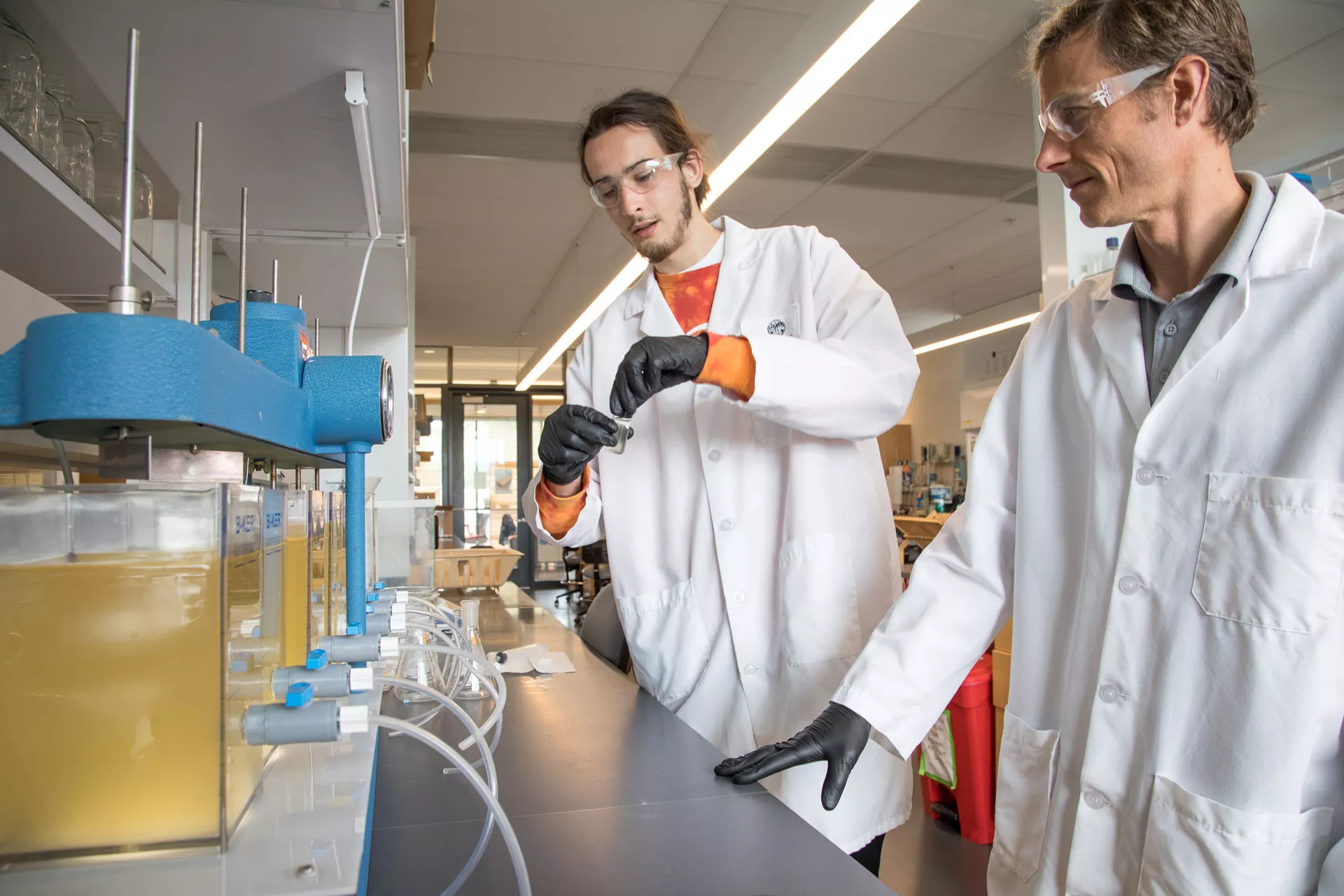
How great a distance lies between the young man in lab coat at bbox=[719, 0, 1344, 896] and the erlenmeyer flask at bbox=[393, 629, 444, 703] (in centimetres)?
67

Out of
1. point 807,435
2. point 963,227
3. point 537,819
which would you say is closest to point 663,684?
point 807,435

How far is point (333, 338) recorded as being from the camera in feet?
9.24

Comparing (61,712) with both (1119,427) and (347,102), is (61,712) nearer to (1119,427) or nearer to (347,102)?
(347,102)

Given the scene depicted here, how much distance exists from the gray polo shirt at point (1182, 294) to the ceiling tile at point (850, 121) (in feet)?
9.80

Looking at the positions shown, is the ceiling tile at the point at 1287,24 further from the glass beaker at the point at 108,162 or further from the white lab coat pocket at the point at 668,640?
the glass beaker at the point at 108,162

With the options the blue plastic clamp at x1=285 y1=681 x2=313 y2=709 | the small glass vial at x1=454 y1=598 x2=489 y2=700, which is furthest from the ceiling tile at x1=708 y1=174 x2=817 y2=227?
the blue plastic clamp at x1=285 y1=681 x2=313 y2=709

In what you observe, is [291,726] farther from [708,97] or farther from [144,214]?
[708,97]

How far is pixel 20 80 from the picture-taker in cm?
115

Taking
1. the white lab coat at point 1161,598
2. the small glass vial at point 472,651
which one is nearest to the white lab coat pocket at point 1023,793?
the white lab coat at point 1161,598

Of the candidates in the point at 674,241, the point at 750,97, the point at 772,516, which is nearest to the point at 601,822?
the point at 772,516

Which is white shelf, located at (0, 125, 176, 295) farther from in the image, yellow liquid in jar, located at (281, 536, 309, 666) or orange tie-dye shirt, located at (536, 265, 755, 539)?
orange tie-dye shirt, located at (536, 265, 755, 539)

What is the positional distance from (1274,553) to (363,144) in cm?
119

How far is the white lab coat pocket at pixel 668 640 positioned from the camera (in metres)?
1.42

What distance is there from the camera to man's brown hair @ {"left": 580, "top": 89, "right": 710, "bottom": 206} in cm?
154
